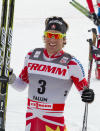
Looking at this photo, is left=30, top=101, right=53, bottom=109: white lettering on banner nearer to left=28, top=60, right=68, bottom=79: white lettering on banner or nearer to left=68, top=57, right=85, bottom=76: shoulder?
left=28, top=60, right=68, bottom=79: white lettering on banner

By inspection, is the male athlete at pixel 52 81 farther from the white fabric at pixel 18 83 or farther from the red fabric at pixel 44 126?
the white fabric at pixel 18 83

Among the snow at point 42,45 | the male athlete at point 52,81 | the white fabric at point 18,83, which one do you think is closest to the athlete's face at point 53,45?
the male athlete at point 52,81

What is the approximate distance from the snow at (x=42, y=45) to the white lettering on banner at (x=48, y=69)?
7.13 ft

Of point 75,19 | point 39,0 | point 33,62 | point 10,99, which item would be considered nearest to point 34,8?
point 39,0

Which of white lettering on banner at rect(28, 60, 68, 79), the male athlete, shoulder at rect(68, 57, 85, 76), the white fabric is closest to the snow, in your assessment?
the white fabric

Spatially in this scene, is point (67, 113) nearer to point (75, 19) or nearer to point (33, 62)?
point (33, 62)

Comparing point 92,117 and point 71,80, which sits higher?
point 71,80

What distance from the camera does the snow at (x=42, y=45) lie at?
517cm

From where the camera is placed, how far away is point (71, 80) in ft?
9.16

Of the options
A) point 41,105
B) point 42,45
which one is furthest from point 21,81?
point 42,45

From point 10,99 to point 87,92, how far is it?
3.50 metres

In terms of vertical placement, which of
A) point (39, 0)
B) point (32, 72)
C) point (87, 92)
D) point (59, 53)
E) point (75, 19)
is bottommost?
point (87, 92)

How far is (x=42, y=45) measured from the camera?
11.3 m

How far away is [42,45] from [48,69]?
8590 millimetres
